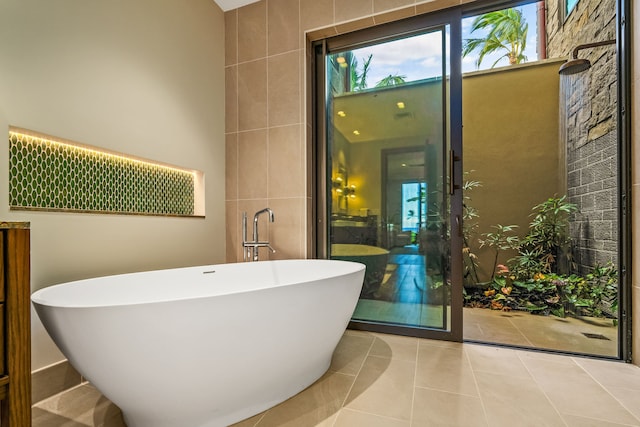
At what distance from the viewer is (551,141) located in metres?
3.19

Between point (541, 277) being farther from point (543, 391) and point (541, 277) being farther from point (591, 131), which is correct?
point (543, 391)

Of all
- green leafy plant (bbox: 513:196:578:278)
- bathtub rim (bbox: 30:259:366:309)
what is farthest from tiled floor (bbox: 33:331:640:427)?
green leafy plant (bbox: 513:196:578:278)

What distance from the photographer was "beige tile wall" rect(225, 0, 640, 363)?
230 centimetres

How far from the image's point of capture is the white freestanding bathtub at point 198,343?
917 mm

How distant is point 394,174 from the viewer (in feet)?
7.16

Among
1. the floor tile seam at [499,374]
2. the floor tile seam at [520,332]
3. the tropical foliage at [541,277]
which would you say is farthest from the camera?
the tropical foliage at [541,277]

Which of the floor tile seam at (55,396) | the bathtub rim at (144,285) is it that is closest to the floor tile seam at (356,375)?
the bathtub rim at (144,285)

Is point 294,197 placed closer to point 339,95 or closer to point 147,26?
point 339,95

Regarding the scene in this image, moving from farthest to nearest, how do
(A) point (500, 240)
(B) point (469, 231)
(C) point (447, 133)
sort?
(B) point (469, 231) < (A) point (500, 240) < (C) point (447, 133)

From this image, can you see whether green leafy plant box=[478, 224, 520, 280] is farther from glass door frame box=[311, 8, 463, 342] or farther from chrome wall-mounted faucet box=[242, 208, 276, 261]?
chrome wall-mounted faucet box=[242, 208, 276, 261]

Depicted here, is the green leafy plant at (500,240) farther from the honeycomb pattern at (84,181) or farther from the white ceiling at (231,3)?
the white ceiling at (231,3)

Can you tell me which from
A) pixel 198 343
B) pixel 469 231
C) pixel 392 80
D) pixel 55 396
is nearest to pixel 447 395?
pixel 198 343

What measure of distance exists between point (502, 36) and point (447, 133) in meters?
2.31

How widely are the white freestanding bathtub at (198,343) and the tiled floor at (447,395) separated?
0.32ft
